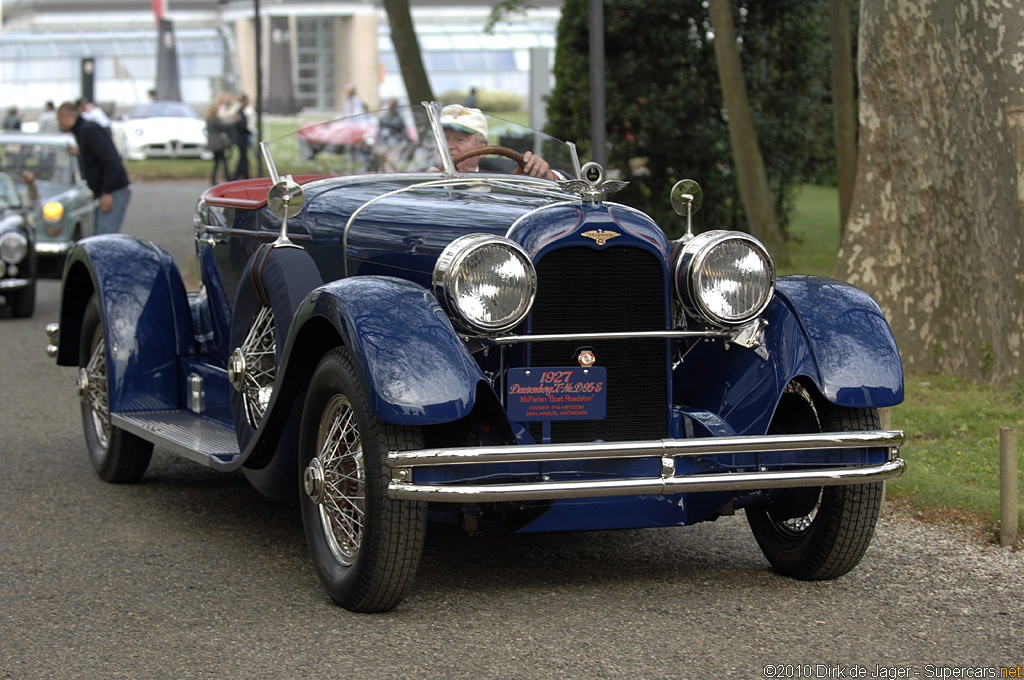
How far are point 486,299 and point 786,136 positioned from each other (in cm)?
1147

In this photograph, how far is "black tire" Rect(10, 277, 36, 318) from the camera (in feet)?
41.0

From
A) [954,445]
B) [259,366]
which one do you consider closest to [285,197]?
[259,366]

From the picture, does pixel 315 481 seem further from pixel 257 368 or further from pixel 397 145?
pixel 397 145

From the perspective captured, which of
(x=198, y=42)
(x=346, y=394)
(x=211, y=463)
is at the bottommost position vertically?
(x=211, y=463)

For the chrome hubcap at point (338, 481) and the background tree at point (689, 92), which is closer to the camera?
the chrome hubcap at point (338, 481)

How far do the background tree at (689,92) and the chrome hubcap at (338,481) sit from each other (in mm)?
10584

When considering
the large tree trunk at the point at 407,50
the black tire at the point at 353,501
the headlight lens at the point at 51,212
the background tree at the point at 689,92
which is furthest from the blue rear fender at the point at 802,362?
the headlight lens at the point at 51,212

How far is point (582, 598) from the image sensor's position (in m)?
4.38

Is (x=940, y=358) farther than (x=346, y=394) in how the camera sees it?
Yes

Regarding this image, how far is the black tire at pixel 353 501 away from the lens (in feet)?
13.1

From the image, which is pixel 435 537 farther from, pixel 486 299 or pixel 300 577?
pixel 486 299

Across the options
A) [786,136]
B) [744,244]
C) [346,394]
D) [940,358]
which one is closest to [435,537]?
[346,394]

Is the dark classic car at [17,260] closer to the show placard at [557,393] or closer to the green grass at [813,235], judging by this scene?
the green grass at [813,235]

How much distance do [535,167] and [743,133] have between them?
21.6 ft
